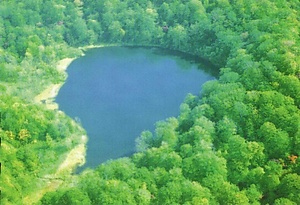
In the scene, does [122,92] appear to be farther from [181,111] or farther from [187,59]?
[187,59]

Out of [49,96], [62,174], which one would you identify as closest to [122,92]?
[49,96]

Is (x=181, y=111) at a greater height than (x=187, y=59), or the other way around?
(x=187, y=59)

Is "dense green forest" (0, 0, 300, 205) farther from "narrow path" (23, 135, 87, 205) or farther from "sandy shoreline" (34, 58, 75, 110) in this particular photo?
"sandy shoreline" (34, 58, 75, 110)

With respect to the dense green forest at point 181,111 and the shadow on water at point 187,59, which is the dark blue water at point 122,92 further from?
the dense green forest at point 181,111

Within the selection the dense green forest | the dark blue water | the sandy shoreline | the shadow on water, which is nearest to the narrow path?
the dense green forest

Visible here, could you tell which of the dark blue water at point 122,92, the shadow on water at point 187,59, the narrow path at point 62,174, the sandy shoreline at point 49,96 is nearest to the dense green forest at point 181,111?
the narrow path at point 62,174
